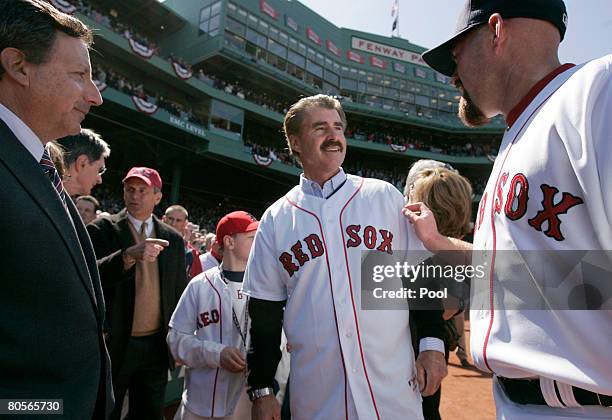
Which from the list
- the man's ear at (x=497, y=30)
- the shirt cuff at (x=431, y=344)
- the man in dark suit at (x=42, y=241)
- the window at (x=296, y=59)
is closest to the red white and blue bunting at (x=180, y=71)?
the window at (x=296, y=59)

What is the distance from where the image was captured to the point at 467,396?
216 inches

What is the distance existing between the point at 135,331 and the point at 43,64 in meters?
2.33

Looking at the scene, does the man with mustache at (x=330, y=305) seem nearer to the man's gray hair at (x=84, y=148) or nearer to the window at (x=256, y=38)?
the man's gray hair at (x=84, y=148)

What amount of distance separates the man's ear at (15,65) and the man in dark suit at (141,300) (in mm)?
1728

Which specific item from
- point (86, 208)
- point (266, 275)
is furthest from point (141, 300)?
point (86, 208)

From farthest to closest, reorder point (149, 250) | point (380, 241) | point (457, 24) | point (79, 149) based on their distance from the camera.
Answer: point (79, 149) < point (149, 250) < point (380, 241) < point (457, 24)

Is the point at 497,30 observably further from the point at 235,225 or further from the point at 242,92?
the point at 242,92

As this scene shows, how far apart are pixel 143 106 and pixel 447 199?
19.9 m

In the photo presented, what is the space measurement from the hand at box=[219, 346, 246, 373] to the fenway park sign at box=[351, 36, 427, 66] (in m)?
35.1

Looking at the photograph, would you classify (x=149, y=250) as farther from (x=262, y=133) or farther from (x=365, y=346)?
(x=262, y=133)

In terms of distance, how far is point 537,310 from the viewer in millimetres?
1061

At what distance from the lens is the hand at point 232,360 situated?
2.44 metres

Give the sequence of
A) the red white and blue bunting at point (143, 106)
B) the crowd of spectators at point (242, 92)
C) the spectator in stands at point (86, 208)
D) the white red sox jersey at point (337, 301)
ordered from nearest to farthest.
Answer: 1. the white red sox jersey at point (337, 301)
2. the spectator in stands at point (86, 208)
3. the red white and blue bunting at point (143, 106)
4. the crowd of spectators at point (242, 92)

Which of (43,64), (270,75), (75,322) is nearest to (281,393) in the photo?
(75,322)
